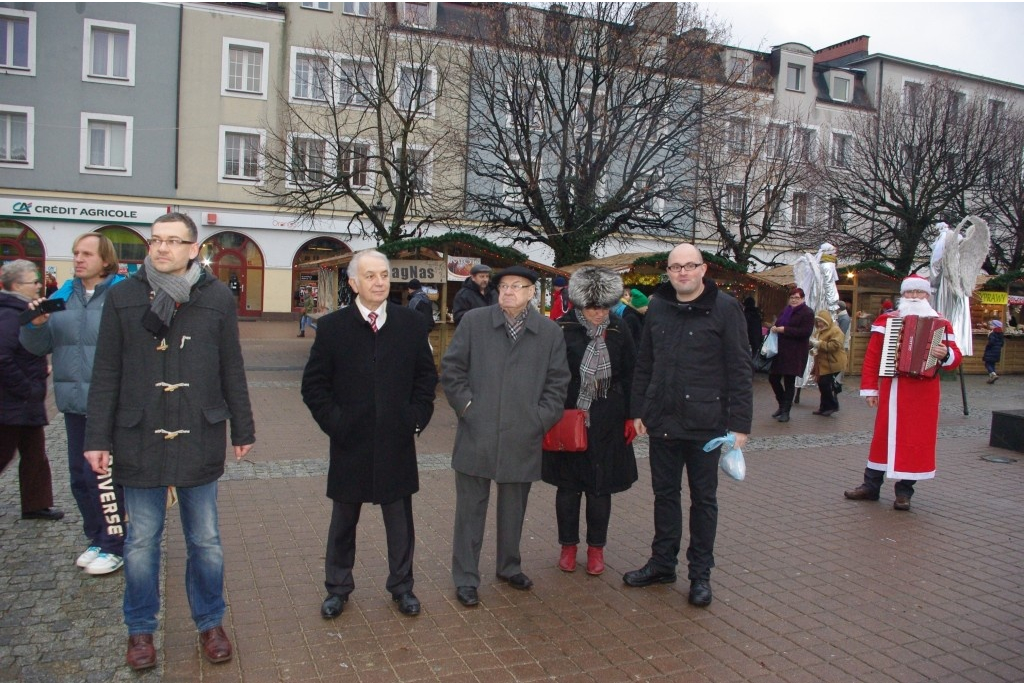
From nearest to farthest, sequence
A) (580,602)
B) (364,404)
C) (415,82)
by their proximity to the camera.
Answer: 1. (364,404)
2. (580,602)
3. (415,82)

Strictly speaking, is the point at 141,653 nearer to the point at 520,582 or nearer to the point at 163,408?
the point at 163,408

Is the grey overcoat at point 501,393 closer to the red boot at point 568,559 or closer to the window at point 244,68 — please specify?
the red boot at point 568,559

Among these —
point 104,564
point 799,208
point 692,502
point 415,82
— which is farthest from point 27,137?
point 692,502

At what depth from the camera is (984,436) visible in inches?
435

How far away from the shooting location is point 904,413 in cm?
706

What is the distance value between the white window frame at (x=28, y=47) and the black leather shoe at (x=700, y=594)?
31.9m

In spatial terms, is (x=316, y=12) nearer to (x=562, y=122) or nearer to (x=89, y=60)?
(x=89, y=60)

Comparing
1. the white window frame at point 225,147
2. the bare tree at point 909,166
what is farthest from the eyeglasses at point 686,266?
the white window frame at point 225,147

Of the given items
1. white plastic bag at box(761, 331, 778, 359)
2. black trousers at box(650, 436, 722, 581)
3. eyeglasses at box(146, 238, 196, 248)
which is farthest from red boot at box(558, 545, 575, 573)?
white plastic bag at box(761, 331, 778, 359)

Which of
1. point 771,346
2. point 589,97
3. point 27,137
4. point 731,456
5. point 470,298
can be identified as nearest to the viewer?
point 731,456

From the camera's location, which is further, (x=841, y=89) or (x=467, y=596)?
(x=841, y=89)

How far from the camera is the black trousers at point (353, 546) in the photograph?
441 centimetres

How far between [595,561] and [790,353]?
26.4 feet

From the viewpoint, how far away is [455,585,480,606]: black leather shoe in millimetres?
4613
